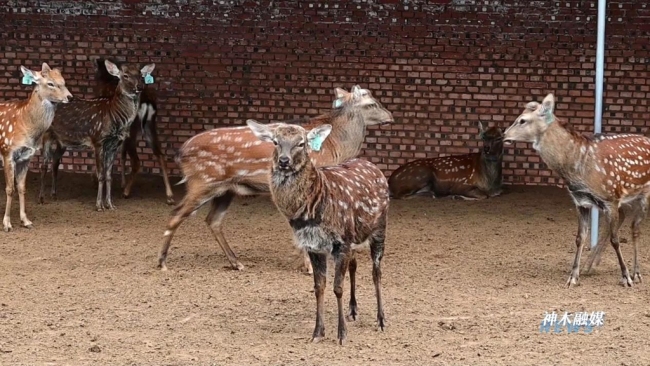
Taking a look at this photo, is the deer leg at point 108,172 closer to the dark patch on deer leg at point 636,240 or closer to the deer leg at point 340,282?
the deer leg at point 340,282

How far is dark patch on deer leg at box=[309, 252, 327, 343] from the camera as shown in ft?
25.1

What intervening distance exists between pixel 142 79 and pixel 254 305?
486 cm

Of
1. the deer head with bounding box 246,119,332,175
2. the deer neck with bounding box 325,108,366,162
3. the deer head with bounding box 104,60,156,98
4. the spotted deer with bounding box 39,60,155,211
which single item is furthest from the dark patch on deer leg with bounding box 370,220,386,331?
the spotted deer with bounding box 39,60,155,211

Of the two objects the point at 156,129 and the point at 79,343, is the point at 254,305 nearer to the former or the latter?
the point at 79,343

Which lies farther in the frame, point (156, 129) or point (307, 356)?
point (156, 129)

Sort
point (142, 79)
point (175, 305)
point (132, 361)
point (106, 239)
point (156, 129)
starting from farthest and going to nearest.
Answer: point (156, 129) < point (142, 79) < point (106, 239) < point (175, 305) < point (132, 361)

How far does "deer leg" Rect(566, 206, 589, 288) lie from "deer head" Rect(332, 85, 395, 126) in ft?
7.45

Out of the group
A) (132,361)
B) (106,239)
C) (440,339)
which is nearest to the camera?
(132,361)

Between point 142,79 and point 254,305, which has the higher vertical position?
point 142,79

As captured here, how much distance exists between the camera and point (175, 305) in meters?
8.77

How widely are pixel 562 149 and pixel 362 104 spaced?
2.15m

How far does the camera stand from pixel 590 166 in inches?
370

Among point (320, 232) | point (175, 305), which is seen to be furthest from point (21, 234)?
point (320, 232)

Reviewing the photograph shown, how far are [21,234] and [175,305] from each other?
3521 mm
